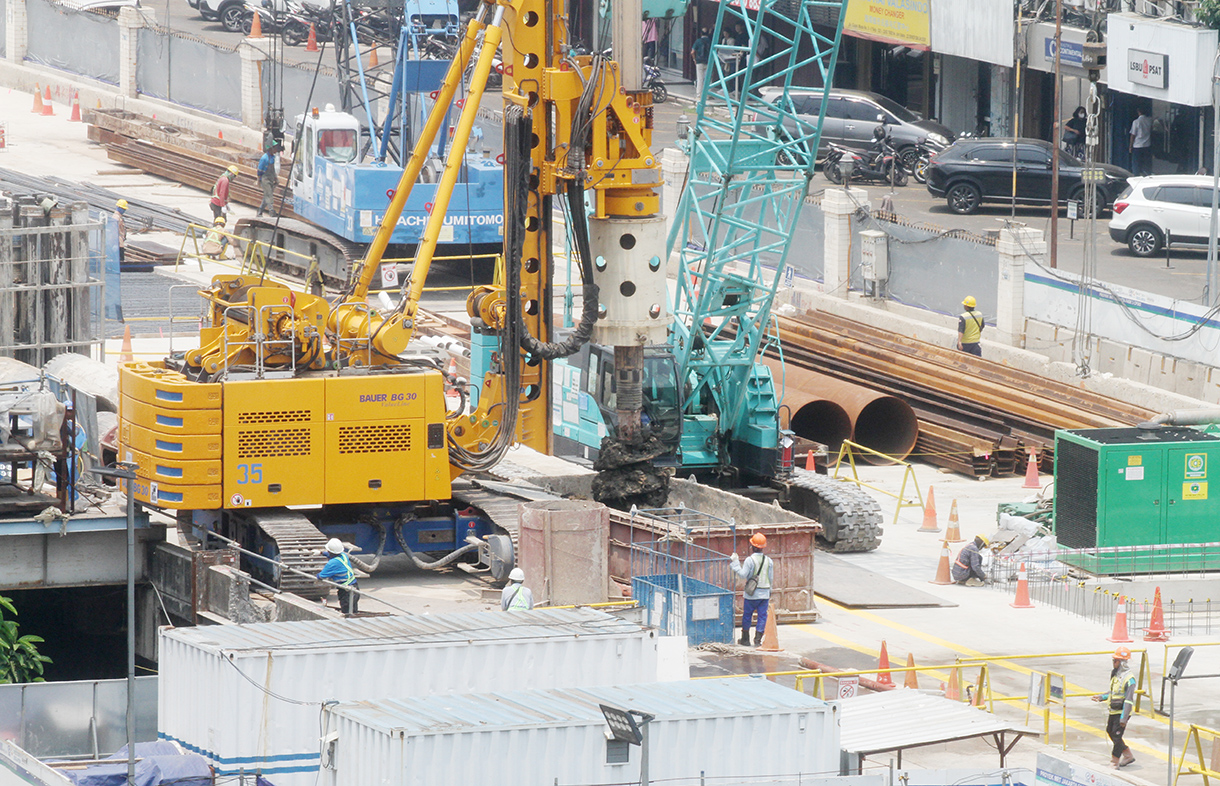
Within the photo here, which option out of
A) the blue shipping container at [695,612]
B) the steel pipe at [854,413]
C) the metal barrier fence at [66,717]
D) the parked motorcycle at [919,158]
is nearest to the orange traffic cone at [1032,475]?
the steel pipe at [854,413]

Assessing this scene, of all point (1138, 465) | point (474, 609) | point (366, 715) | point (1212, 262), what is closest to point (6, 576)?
point (474, 609)

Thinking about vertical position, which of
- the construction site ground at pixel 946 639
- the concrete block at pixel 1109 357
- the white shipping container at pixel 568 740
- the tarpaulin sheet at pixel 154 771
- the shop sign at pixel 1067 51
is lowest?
the construction site ground at pixel 946 639

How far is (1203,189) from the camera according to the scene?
47000 millimetres

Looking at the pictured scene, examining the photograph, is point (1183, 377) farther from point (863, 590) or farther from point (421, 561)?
point (421, 561)

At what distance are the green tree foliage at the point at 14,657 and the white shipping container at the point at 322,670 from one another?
4.31m

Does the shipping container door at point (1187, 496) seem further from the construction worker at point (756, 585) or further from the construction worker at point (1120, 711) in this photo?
the construction worker at point (1120, 711)

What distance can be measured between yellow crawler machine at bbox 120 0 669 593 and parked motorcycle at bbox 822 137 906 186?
94.1 feet

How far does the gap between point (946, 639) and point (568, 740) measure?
10.1 metres

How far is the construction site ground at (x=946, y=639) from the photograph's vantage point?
23406 millimetres

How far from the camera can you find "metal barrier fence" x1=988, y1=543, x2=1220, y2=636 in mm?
28828

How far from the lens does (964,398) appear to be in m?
38.5

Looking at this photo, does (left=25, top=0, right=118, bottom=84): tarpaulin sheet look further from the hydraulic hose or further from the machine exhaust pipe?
the hydraulic hose

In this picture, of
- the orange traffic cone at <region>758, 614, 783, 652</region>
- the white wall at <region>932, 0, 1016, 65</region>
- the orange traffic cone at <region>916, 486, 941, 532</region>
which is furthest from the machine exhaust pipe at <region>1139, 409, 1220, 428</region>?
the white wall at <region>932, 0, 1016, 65</region>

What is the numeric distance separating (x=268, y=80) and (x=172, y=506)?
1498 inches
